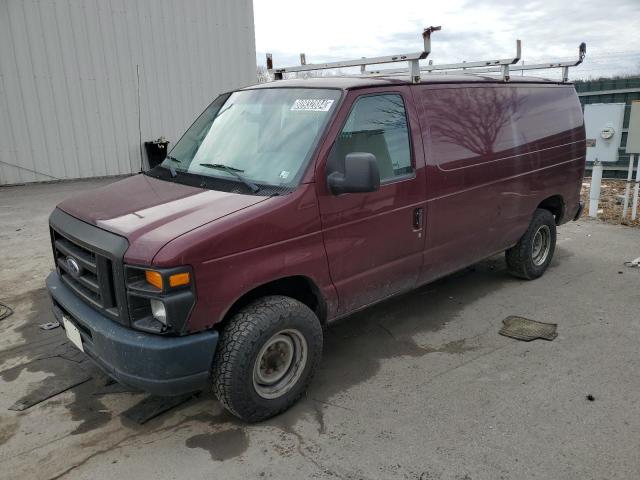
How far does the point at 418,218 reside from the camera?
12.9 feet

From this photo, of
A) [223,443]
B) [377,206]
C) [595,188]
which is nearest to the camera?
[223,443]

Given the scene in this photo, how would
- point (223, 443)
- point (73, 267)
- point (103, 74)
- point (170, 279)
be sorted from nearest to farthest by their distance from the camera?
point (170, 279)
point (223, 443)
point (73, 267)
point (103, 74)

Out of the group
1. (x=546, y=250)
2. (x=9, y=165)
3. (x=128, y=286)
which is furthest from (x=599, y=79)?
(x=9, y=165)

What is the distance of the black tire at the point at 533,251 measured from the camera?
5.40 metres

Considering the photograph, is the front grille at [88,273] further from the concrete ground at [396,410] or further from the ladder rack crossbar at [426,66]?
the ladder rack crossbar at [426,66]

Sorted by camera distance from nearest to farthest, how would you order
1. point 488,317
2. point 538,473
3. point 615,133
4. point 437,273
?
point 538,473
point 437,273
point 488,317
point 615,133

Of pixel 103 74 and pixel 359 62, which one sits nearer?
pixel 359 62

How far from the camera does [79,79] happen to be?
1140 cm

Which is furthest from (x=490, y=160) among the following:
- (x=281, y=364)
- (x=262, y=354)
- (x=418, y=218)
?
(x=262, y=354)

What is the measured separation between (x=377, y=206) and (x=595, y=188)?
6.24 metres

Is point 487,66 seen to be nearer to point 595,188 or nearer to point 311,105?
point 311,105

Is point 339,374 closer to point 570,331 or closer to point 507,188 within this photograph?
point 570,331

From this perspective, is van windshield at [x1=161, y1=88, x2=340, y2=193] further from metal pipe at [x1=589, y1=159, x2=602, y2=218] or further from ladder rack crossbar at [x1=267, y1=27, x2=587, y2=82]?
metal pipe at [x1=589, y1=159, x2=602, y2=218]

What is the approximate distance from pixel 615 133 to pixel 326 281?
6.85 m
